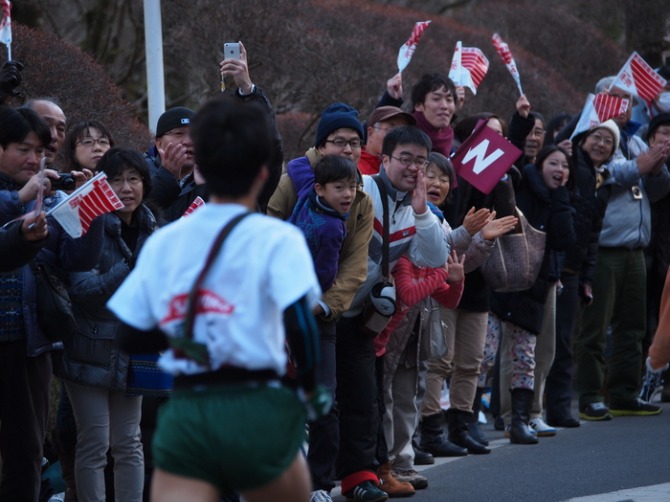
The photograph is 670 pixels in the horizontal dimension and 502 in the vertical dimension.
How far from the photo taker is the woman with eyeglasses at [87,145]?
22.1 ft

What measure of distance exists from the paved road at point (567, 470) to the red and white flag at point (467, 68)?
285cm

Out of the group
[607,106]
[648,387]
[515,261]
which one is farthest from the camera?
[648,387]

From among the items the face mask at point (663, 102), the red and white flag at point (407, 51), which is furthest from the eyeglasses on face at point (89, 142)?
the face mask at point (663, 102)

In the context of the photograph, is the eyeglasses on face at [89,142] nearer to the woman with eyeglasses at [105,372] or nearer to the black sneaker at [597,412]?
the woman with eyeglasses at [105,372]

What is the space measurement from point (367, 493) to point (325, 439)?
579 mm

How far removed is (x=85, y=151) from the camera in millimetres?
6754

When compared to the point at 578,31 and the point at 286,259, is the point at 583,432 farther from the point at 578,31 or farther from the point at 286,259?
the point at 578,31

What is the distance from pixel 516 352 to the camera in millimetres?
9297

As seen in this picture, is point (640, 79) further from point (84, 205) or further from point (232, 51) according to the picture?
point (84, 205)

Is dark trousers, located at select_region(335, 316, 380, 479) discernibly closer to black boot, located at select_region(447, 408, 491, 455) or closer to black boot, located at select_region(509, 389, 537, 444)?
black boot, located at select_region(447, 408, 491, 455)

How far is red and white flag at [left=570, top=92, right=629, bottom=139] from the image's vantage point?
10.3m

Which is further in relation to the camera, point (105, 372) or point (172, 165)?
point (172, 165)

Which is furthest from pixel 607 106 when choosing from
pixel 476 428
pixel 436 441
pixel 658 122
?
pixel 436 441

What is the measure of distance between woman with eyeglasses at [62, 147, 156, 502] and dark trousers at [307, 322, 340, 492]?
3.29 feet
